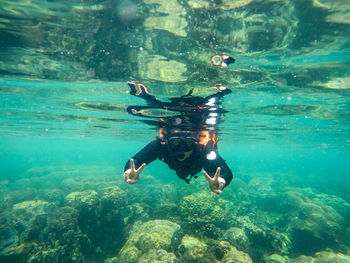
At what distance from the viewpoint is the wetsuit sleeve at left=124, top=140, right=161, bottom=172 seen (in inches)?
228

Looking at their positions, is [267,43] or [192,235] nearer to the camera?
[267,43]

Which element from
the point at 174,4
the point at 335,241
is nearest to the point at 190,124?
the point at 174,4

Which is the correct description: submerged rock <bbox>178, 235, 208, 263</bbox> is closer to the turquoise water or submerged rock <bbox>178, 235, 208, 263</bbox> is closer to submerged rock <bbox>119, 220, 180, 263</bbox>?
the turquoise water

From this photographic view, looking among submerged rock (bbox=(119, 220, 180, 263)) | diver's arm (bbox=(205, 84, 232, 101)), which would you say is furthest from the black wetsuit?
diver's arm (bbox=(205, 84, 232, 101))

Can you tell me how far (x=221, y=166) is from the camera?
18.7 ft

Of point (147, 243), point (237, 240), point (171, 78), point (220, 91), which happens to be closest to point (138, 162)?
point (147, 243)

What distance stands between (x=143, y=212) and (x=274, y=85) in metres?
12.7

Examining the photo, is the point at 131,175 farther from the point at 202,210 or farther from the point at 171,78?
the point at 202,210

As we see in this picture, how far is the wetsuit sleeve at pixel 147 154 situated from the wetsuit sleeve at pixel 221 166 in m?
1.63

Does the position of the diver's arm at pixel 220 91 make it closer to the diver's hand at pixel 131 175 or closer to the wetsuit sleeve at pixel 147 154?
the wetsuit sleeve at pixel 147 154

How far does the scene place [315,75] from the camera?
9617mm

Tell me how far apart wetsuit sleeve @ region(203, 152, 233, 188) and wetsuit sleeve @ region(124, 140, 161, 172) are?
1.63 meters

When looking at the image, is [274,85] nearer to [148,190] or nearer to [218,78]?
[218,78]

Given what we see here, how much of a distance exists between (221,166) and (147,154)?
7.37ft
